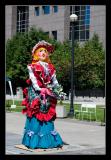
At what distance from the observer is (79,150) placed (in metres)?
11.1

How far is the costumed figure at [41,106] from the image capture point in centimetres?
1095

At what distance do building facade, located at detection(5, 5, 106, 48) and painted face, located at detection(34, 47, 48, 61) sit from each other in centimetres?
4294

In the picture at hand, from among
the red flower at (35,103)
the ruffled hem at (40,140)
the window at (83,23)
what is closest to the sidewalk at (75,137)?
the ruffled hem at (40,140)

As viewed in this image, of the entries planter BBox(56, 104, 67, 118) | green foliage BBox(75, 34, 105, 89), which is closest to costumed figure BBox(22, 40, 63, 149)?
planter BBox(56, 104, 67, 118)

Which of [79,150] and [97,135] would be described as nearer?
[79,150]

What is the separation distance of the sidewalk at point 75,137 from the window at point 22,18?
48425 mm

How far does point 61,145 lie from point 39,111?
1.09m

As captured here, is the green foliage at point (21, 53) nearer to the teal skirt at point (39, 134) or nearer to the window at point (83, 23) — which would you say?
the window at point (83, 23)

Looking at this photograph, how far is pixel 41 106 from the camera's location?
11.1 metres

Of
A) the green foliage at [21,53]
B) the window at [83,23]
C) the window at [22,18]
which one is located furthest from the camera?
the window at [22,18]
